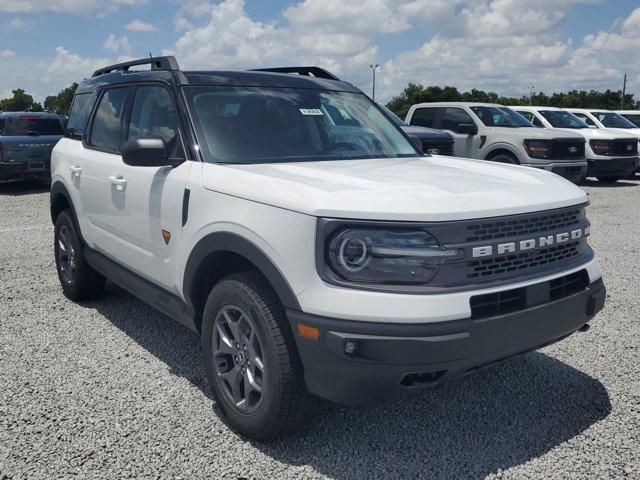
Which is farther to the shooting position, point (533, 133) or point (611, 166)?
point (611, 166)

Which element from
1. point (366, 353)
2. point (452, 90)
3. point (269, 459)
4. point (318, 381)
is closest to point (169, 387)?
point (269, 459)

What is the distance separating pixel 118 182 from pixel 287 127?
1.20 m

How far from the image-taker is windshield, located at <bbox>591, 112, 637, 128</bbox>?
1770 centimetres

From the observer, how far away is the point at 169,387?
380cm

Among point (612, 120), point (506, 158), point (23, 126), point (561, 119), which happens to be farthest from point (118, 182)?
point (612, 120)

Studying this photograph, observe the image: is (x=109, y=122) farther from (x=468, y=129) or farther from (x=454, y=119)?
(x=454, y=119)

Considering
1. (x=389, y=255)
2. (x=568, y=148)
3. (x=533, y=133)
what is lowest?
(x=568, y=148)

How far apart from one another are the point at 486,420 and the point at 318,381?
117 centimetres

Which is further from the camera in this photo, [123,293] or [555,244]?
[123,293]

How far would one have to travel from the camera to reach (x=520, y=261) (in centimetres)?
285

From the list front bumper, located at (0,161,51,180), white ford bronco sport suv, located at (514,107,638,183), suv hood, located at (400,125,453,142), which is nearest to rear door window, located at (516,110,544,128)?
white ford bronco sport suv, located at (514,107,638,183)

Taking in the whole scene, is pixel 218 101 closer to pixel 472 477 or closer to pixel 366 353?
pixel 366 353

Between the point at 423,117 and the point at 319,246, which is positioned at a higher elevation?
the point at 423,117

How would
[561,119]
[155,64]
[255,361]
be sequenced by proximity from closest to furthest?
[255,361]
[155,64]
[561,119]
